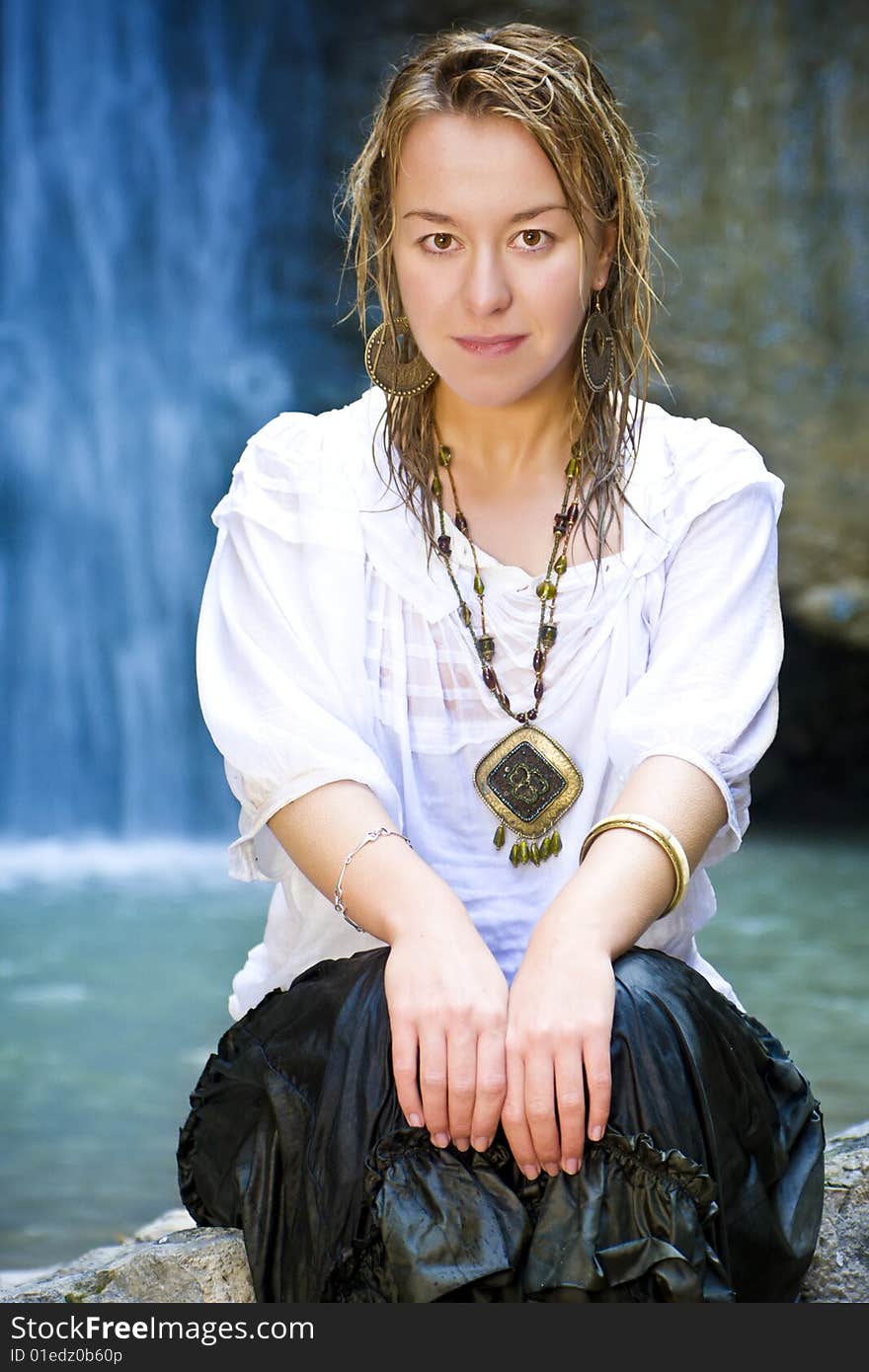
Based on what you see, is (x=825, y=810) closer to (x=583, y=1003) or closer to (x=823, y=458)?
(x=823, y=458)

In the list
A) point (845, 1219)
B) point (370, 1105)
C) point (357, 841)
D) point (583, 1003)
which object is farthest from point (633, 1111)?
point (845, 1219)

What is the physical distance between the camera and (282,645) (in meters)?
1.79

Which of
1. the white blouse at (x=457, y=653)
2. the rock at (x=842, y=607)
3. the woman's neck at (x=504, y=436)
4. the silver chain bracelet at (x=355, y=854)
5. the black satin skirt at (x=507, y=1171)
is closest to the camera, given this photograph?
the black satin skirt at (x=507, y=1171)

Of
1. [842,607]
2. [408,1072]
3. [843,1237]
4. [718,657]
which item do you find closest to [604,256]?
[718,657]

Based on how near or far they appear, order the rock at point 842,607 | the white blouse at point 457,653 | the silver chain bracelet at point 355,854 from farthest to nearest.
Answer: the rock at point 842,607, the white blouse at point 457,653, the silver chain bracelet at point 355,854

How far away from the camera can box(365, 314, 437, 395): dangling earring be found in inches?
73.0

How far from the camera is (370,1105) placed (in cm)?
146

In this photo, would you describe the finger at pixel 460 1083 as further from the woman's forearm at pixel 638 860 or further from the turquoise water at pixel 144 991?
the turquoise water at pixel 144 991

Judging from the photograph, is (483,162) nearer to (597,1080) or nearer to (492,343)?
(492,343)

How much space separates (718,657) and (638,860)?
26 cm

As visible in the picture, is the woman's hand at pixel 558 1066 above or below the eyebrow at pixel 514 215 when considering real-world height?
below

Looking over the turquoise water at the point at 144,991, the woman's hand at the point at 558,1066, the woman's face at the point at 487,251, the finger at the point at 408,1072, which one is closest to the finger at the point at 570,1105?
the woman's hand at the point at 558,1066

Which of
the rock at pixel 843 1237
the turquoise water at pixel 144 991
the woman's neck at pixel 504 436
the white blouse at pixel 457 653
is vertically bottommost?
the turquoise water at pixel 144 991

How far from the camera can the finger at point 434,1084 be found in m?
1.41
